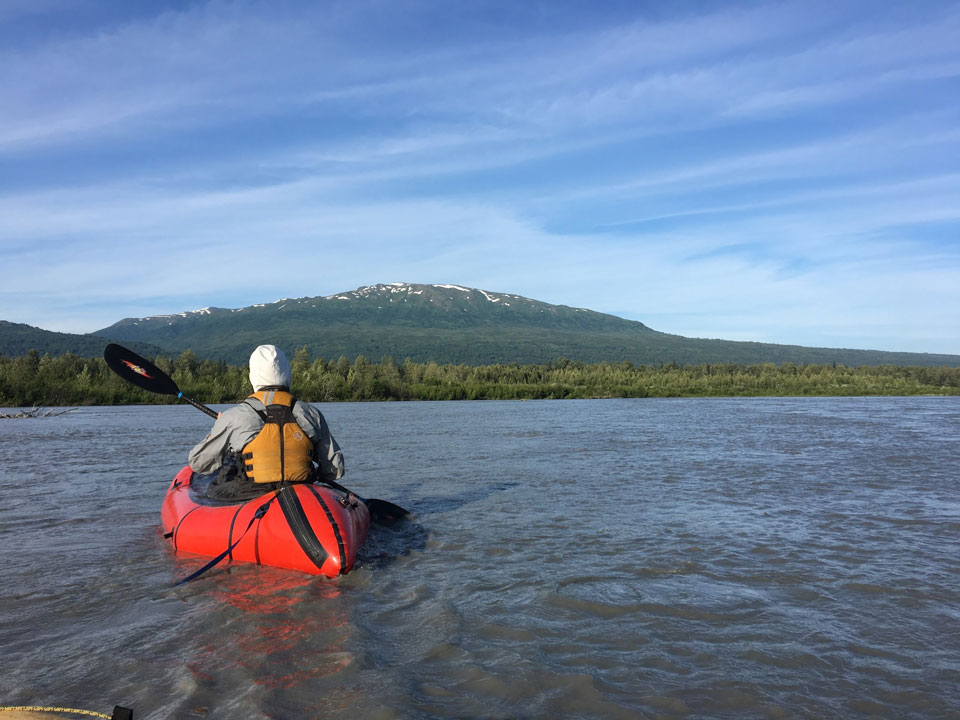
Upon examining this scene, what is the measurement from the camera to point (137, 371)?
9.94 meters

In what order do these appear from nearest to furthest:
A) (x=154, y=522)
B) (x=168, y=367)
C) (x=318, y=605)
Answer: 1. (x=318, y=605)
2. (x=154, y=522)
3. (x=168, y=367)

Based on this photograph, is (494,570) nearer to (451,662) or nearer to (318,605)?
(318,605)

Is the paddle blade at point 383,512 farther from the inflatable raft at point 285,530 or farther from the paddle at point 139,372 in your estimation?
the paddle at point 139,372

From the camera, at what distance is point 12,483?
1155 cm

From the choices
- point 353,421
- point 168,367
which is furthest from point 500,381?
point 353,421

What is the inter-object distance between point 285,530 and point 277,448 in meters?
0.89

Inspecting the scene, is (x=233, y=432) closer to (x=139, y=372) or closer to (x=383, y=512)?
(x=383, y=512)

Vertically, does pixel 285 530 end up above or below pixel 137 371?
below

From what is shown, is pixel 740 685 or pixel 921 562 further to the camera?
pixel 921 562

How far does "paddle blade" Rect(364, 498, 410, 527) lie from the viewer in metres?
8.41

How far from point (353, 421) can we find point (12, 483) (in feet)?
55.4

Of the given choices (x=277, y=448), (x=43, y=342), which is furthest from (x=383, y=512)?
(x=43, y=342)

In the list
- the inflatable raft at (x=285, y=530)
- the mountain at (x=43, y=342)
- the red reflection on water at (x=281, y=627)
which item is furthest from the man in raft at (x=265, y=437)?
the mountain at (x=43, y=342)

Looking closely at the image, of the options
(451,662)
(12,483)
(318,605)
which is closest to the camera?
(451,662)
